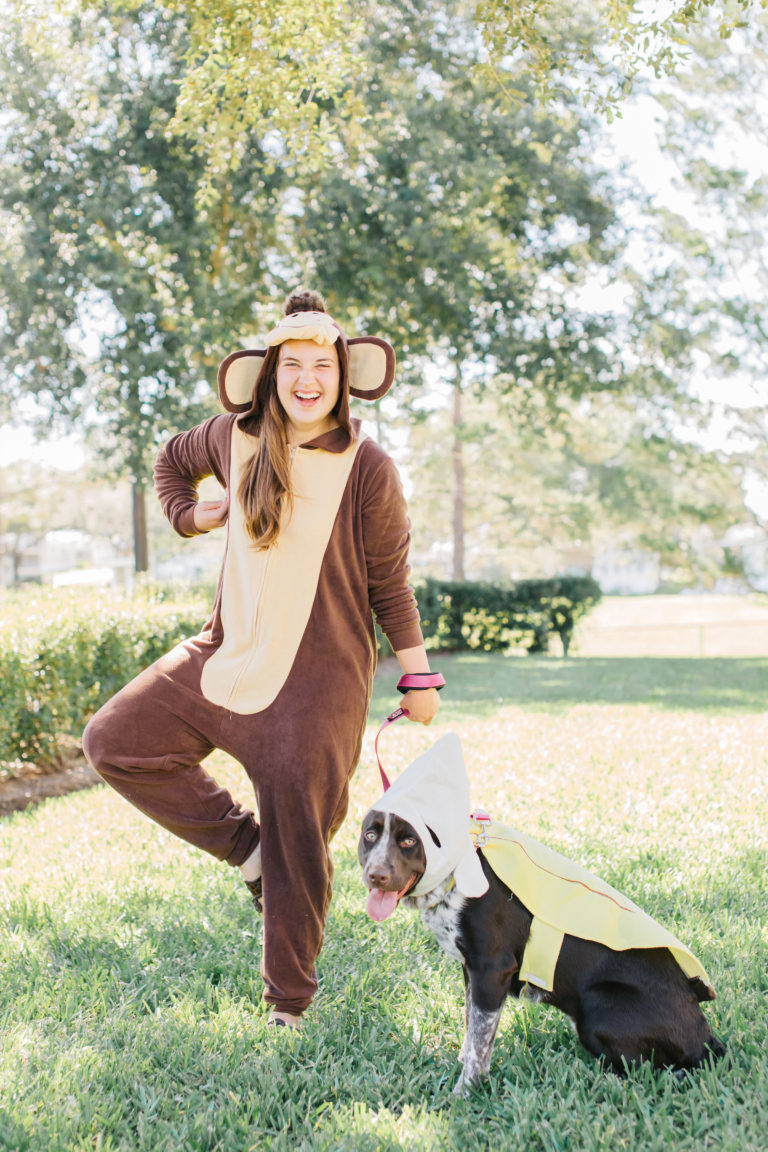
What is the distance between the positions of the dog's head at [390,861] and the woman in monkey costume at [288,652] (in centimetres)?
51

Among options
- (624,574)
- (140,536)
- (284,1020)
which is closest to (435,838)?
(284,1020)

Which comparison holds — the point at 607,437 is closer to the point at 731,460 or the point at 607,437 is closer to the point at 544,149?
the point at 731,460

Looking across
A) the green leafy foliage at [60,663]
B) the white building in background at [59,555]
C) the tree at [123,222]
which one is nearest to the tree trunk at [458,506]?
the tree at [123,222]

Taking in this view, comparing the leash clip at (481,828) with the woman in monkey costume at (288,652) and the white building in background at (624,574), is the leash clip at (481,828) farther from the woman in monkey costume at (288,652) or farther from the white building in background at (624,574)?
the white building in background at (624,574)

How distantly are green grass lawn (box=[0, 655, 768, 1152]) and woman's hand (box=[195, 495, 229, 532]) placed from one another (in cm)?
157

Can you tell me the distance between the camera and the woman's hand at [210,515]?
322 cm

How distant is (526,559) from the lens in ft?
171

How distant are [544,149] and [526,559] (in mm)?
38058

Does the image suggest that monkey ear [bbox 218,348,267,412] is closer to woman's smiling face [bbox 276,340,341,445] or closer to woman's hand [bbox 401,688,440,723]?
woman's smiling face [bbox 276,340,341,445]

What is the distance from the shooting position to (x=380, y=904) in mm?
2324

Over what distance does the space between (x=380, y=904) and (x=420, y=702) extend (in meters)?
0.80

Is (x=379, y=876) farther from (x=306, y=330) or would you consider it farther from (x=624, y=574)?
(x=624, y=574)

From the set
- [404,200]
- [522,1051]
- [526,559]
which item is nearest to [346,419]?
[522,1051]

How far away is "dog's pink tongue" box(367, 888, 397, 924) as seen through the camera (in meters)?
2.30
